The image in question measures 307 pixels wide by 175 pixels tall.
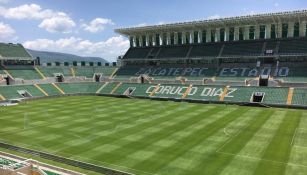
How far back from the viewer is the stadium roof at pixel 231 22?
2277 inches

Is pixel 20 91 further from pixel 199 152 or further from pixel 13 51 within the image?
pixel 199 152

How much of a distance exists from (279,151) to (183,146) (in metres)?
8.07

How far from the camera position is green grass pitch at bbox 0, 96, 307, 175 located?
2106cm

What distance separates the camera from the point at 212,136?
91.9 ft

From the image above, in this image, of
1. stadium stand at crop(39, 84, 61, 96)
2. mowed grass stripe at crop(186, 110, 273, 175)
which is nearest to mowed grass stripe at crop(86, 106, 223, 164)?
mowed grass stripe at crop(186, 110, 273, 175)

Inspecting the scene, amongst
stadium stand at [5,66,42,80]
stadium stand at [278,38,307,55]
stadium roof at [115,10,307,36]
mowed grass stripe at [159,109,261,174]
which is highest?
stadium roof at [115,10,307,36]

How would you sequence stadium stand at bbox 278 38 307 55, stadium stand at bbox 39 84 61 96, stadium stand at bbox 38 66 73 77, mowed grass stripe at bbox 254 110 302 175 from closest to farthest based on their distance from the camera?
mowed grass stripe at bbox 254 110 302 175 → stadium stand at bbox 278 38 307 55 → stadium stand at bbox 39 84 61 96 → stadium stand at bbox 38 66 73 77

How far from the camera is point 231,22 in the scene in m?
64.2

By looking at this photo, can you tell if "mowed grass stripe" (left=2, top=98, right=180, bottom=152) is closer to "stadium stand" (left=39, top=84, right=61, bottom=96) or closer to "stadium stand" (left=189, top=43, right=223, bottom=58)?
"stadium stand" (left=39, top=84, right=61, bottom=96)

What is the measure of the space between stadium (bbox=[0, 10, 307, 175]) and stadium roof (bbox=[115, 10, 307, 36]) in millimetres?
229

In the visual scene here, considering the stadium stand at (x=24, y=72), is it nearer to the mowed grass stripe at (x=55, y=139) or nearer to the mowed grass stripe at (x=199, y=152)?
the mowed grass stripe at (x=55, y=139)

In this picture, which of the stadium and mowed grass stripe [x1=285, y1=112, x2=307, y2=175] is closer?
mowed grass stripe [x1=285, y1=112, x2=307, y2=175]

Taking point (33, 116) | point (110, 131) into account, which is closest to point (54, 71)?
point (33, 116)

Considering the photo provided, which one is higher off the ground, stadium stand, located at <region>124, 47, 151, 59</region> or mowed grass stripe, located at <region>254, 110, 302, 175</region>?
stadium stand, located at <region>124, 47, 151, 59</region>
